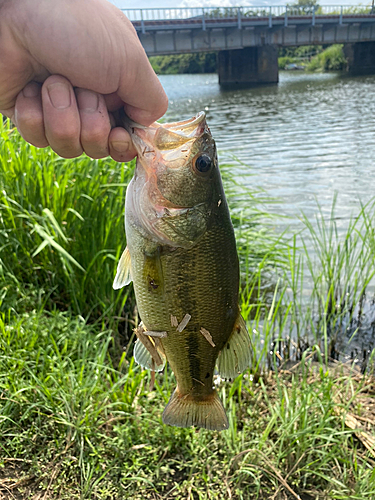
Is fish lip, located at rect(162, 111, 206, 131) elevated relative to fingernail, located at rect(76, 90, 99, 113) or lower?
lower

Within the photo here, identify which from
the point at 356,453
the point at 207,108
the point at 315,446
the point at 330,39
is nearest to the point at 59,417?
the point at 315,446

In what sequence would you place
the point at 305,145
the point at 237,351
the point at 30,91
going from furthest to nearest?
the point at 305,145
the point at 237,351
the point at 30,91

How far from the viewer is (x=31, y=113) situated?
1798 millimetres

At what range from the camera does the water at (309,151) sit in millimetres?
8781

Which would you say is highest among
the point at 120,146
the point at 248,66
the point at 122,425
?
the point at 120,146

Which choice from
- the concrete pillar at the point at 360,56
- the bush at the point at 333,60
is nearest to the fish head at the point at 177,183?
the concrete pillar at the point at 360,56

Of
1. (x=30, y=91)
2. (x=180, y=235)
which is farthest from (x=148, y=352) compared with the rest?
(x=30, y=91)

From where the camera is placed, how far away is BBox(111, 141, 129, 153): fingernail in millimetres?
1869

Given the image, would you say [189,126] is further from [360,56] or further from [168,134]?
[360,56]

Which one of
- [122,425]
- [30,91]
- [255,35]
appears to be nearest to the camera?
[30,91]

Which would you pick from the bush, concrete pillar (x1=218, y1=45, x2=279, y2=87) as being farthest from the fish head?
the bush

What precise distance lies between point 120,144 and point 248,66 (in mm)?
52125

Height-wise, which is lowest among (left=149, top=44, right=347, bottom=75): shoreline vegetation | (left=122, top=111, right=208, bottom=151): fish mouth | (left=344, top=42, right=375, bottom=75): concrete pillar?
(left=149, top=44, right=347, bottom=75): shoreline vegetation

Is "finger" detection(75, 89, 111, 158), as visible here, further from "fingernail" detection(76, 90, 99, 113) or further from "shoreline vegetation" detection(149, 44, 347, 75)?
"shoreline vegetation" detection(149, 44, 347, 75)
